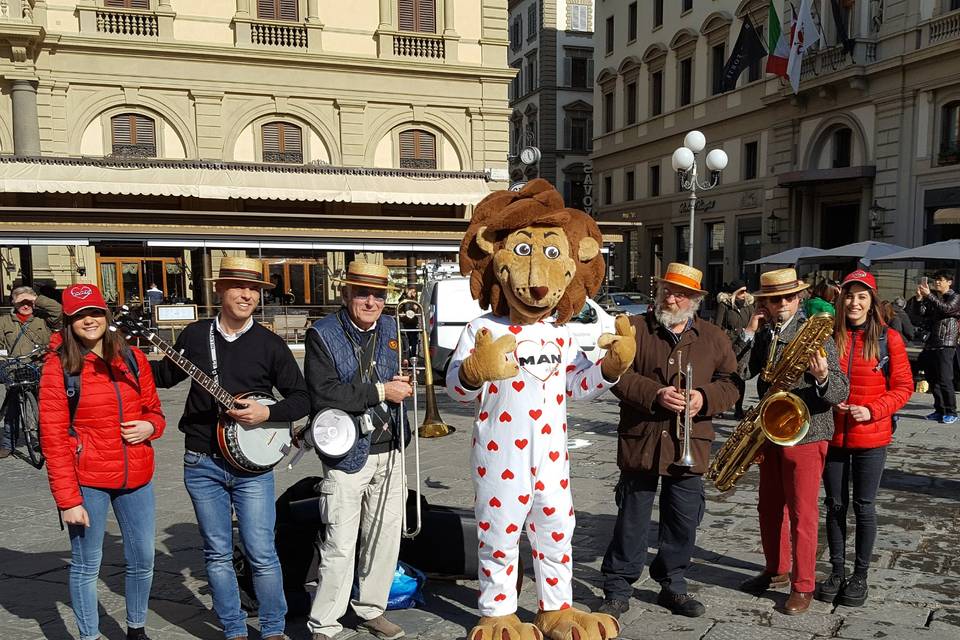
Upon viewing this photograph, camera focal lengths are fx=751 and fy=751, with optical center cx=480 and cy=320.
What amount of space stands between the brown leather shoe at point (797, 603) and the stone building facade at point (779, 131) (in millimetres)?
13217

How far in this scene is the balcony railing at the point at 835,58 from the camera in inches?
872

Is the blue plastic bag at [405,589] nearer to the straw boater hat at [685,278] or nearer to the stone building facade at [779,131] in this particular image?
the straw boater hat at [685,278]

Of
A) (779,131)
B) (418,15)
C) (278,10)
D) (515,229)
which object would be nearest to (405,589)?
(515,229)

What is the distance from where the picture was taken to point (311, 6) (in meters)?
20.6

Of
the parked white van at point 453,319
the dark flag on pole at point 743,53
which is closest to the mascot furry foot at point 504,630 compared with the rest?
the parked white van at point 453,319

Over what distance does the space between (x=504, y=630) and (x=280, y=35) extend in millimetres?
20201

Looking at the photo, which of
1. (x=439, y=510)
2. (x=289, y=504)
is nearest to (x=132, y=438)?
(x=289, y=504)

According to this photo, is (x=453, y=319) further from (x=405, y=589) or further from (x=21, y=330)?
(x=405, y=589)

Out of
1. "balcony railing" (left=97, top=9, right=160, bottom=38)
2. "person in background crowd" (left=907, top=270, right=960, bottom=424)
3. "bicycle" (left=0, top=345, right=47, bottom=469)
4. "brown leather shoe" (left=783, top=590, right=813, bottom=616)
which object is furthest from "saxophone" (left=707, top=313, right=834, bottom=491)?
"balcony railing" (left=97, top=9, right=160, bottom=38)

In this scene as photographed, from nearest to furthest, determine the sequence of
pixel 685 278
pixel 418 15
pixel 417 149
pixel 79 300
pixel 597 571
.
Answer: pixel 79 300, pixel 685 278, pixel 597 571, pixel 418 15, pixel 417 149

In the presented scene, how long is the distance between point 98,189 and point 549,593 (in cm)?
1759

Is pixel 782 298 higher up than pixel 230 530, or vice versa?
pixel 782 298

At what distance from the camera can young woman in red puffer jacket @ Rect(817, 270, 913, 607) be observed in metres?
4.11

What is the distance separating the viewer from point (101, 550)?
348 centimetres
